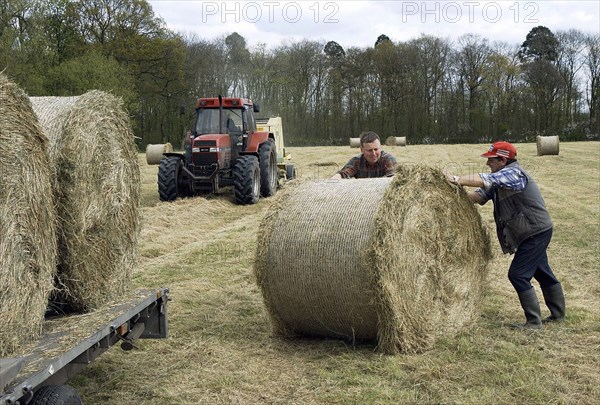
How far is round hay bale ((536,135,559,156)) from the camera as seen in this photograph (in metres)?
24.4

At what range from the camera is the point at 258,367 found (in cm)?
478

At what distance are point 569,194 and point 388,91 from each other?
34323 millimetres

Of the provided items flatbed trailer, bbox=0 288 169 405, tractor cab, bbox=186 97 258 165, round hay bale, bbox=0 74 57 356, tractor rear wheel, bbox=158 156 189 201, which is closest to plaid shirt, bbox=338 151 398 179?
flatbed trailer, bbox=0 288 169 405

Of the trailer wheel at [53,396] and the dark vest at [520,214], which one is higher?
the dark vest at [520,214]

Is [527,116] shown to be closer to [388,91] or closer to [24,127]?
[388,91]

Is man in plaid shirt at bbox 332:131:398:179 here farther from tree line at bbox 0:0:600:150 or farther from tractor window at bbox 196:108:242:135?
tree line at bbox 0:0:600:150

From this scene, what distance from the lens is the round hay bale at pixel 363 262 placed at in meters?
4.84

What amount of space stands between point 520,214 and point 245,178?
27.8 feet

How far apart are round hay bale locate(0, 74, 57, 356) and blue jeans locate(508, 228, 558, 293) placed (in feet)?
12.7

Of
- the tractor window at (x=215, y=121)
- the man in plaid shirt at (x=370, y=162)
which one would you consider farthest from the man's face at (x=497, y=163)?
the tractor window at (x=215, y=121)

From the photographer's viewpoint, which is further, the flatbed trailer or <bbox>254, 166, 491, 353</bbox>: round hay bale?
<bbox>254, 166, 491, 353</bbox>: round hay bale

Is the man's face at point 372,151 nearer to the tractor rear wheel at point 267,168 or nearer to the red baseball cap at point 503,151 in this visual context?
the red baseball cap at point 503,151

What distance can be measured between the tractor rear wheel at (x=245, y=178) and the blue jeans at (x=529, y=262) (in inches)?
330

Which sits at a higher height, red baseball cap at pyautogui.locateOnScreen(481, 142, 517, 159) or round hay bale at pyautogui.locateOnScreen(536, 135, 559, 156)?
red baseball cap at pyautogui.locateOnScreen(481, 142, 517, 159)
